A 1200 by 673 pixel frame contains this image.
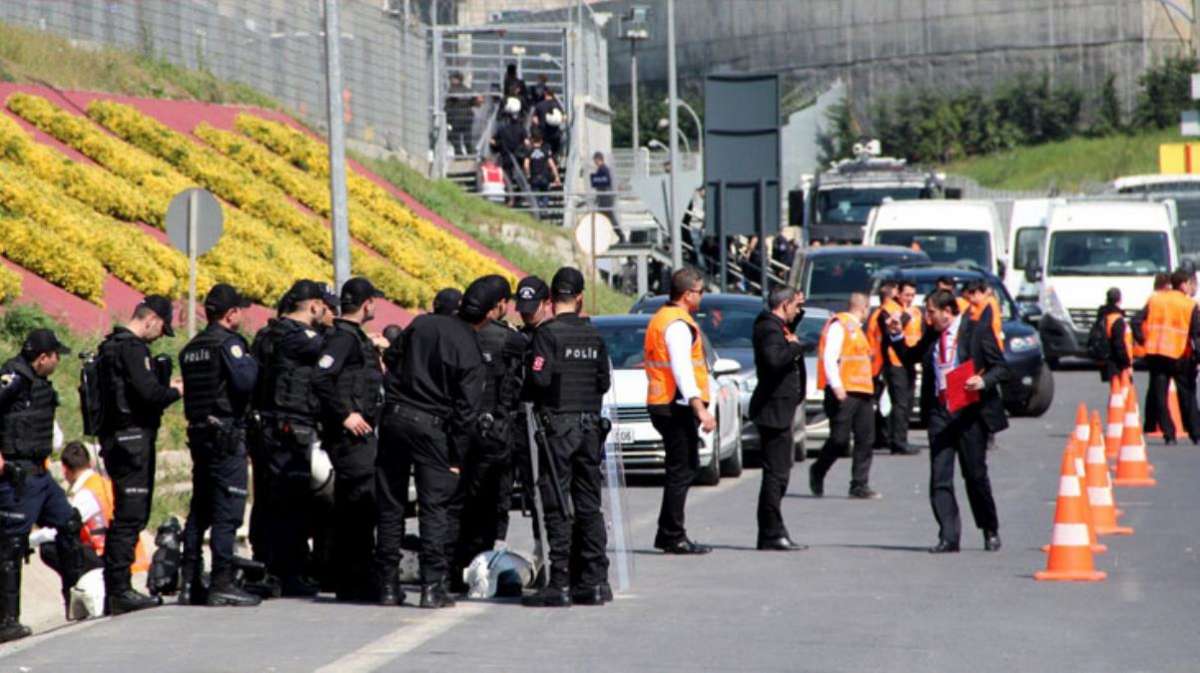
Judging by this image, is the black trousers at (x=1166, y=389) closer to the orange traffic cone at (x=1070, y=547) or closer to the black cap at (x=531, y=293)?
the orange traffic cone at (x=1070, y=547)

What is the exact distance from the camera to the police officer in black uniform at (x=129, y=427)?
1170 centimetres

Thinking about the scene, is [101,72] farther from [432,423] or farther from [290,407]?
[432,423]

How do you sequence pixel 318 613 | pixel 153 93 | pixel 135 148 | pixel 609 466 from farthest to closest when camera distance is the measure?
pixel 153 93 → pixel 135 148 → pixel 609 466 → pixel 318 613

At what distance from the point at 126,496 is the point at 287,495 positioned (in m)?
0.84

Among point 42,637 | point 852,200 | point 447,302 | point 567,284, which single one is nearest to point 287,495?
point 447,302

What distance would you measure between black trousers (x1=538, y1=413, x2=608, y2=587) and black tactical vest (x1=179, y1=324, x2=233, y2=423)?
1.65 metres

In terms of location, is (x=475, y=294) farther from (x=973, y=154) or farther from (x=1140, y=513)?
(x=973, y=154)

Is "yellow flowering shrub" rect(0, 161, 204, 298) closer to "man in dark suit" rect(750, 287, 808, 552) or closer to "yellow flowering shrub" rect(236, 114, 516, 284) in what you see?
"yellow flowering shrub" rect(236, 114, 516, 284)

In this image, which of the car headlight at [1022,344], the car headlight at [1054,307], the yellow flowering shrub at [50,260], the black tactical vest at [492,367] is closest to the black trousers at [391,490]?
the black tactical vest at [492,367]

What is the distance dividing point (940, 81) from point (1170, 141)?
28.5ft

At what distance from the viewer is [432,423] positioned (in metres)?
11.6

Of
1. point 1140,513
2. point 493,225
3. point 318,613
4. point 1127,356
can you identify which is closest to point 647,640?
point 318,613

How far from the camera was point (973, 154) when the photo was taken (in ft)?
285

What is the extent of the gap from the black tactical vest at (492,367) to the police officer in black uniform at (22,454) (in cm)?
215
